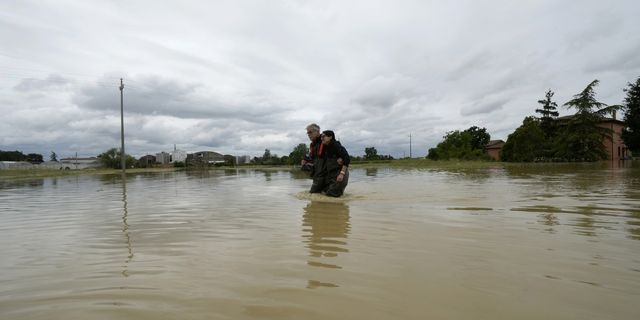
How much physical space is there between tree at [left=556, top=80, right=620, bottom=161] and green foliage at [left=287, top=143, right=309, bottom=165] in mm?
37093

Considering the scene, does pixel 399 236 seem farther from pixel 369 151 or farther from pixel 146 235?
pixel 369 151

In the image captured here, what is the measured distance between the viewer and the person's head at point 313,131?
30.0 feet

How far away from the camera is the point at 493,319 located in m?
1.94

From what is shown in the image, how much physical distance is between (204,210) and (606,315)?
582cm

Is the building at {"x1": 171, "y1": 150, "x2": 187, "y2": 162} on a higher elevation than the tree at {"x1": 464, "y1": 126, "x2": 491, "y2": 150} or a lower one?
lower

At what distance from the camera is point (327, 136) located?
29.1 ft

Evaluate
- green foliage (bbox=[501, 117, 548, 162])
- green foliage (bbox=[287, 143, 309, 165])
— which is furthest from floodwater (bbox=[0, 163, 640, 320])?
green foliage (bbox=[287, 143, 309, 165])

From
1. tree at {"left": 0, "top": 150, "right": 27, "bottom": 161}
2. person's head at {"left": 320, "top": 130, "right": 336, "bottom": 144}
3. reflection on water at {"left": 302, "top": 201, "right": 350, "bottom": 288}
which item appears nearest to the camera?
reflection on water at {"left": 302, "top": 201, "right": 350, "bottom": 288}

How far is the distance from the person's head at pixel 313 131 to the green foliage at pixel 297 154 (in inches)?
2158

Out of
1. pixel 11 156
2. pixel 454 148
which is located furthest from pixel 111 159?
pixel 11 156

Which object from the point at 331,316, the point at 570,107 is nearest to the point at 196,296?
the point at 331,316

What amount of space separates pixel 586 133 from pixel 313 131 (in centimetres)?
4375

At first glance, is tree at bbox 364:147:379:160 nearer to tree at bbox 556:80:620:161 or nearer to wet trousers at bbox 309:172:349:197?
tree at bbox 556:80:620:161

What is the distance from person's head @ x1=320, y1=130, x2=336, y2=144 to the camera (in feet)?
28.9
